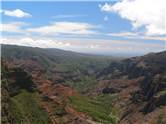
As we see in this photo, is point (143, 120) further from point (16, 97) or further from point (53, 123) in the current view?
point (16, 97)

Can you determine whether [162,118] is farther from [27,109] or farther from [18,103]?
[18,103]

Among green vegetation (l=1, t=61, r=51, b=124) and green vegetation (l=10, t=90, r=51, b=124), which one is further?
green vegetation (l=10, t=90, r=51, b=124)

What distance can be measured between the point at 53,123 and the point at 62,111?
17.9 m

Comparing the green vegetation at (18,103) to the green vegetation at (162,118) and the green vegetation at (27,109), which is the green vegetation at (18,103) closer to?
the green vegetation at (27,109)

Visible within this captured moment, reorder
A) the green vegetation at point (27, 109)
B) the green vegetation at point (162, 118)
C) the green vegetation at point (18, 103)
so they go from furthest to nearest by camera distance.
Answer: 1. the green vegetation at point (162, 118)
2. the green vegetation at point (27, 109)
3. the green vegetation at point (18, 103)

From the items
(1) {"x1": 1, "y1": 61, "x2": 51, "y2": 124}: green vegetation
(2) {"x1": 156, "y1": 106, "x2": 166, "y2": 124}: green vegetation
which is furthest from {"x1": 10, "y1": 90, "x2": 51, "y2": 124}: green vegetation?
(2) {"x1": 156, "y1": 106, "x2": 166, "y2": 124}: green vegetation

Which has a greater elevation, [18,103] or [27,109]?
[18,103]

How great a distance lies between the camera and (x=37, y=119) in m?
171

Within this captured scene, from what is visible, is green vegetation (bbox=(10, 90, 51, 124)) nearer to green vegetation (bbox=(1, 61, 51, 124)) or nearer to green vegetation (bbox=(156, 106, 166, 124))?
green vegetation (bbox=(1, 61, 51, 124))

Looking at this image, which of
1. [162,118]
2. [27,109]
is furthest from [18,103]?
[162,118]

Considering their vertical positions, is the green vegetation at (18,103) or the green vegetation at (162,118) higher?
the green vegetation at (18,103)

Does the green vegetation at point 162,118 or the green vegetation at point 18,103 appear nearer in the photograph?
the green vegetation at point 18,103

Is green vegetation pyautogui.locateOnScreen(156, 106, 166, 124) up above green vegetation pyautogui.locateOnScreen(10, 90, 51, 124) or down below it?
below

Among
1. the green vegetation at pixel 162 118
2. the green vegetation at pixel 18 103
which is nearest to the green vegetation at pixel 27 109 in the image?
the green vegetation at pixel 18 103
